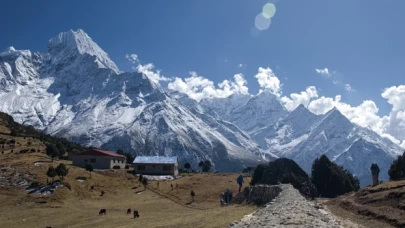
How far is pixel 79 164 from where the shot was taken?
140 m

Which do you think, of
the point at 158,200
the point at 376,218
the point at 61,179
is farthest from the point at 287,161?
the point at 376,218

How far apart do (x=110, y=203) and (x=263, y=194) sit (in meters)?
41.4

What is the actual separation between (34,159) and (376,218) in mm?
104822

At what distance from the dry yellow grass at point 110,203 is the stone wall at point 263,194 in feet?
8.41

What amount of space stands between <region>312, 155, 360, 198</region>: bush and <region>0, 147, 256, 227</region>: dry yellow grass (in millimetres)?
22084

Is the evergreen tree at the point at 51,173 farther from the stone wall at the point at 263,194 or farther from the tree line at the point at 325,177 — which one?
the tree line at the point at 325,177

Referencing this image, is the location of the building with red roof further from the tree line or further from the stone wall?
the stone wall

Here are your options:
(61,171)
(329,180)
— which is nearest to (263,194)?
(329,180)

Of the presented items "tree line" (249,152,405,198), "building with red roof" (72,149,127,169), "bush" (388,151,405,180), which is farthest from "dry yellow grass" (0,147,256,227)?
"bush" (388,151,405,180)

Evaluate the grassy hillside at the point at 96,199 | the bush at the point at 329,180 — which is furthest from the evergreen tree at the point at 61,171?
the bush at the point at 329,180

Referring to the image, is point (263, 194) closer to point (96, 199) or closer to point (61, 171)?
point (96, 199)

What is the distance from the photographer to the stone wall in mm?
53253

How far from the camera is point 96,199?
89.8 metres

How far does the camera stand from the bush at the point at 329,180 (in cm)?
10275
